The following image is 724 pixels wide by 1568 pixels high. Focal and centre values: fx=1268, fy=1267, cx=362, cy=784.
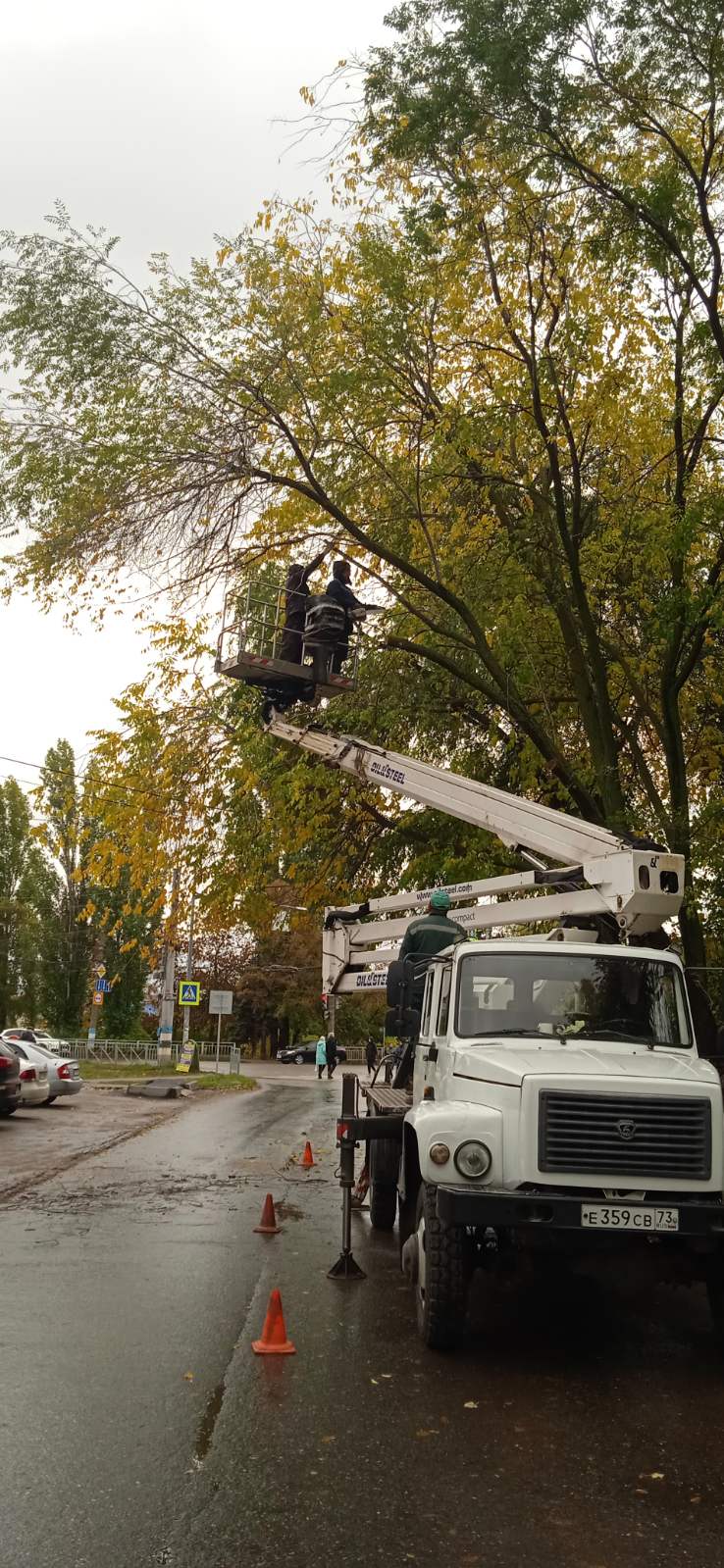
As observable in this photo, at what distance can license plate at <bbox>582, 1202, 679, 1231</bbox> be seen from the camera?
6621mm

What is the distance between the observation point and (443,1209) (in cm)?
660

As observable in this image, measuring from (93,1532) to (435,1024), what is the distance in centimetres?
485

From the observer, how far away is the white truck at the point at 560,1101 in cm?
671

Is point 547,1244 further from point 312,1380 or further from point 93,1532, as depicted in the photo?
point 93,1532

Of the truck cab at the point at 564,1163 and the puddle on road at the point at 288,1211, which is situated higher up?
the truck cab at the point at 564,1163

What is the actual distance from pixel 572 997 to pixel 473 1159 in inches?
63.1

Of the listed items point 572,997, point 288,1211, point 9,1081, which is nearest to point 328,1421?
point 572,997

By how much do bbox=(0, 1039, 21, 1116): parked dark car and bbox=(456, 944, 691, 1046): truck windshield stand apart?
13.7 meters

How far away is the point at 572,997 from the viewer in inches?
317

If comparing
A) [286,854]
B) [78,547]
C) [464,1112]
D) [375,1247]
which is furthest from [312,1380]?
[286,854]

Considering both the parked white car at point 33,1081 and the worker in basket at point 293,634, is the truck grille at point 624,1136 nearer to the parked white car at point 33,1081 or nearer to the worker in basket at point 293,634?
the worker in basket at point 293,634

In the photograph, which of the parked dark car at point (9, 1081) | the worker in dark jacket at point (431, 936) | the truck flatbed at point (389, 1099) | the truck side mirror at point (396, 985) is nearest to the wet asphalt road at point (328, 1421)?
the truck flatbed at point (389, 1099)

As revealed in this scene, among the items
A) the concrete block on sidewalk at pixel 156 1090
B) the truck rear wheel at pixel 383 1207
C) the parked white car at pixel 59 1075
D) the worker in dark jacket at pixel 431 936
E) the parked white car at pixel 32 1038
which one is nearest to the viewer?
the worker in dark jacket at pixel 431 936

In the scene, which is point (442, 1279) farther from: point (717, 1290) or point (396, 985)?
point (396, 985)
